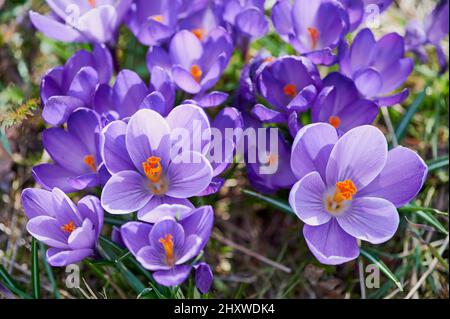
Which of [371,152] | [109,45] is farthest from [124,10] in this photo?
[371,152]

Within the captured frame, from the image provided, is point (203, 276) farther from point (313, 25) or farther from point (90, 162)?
point (313, 25)

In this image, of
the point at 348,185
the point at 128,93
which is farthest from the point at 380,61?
the point at 128,93

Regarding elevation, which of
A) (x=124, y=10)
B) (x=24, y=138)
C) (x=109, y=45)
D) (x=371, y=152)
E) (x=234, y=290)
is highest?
(x=124, y=10)

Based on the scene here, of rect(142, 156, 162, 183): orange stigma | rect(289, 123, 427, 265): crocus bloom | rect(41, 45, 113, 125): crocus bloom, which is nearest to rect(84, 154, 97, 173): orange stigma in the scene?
rect(41, 45, 113, 125): crocus bloom

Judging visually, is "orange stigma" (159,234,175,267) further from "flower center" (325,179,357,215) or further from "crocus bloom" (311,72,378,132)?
"crocus bloom" (311,72,378,132)
